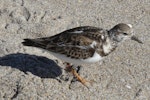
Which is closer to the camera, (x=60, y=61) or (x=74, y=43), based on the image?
(x=74, y=43)

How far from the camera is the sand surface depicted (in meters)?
4.82

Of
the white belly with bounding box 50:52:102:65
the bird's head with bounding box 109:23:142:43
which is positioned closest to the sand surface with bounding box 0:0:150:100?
the white belly with bounding box 50:52:102:65

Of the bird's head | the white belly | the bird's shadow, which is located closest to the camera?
the white belly

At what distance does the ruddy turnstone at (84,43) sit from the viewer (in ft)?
15.5

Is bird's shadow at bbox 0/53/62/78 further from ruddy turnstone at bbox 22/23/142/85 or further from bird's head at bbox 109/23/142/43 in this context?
bird's head at bbox 109/23/142/43

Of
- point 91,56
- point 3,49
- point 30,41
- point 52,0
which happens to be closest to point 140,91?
point 91,56

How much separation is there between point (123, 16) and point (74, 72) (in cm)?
167

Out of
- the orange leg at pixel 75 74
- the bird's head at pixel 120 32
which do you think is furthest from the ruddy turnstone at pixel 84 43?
the orange leg at pixel 75 74

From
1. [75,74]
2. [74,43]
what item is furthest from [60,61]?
[74,43]

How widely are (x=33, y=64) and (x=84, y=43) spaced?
745 mm

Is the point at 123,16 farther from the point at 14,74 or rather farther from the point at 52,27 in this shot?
the point at 14,74

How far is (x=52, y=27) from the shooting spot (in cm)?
590

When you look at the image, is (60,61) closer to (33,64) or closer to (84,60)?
(33,64)

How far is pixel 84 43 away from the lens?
474 cm
